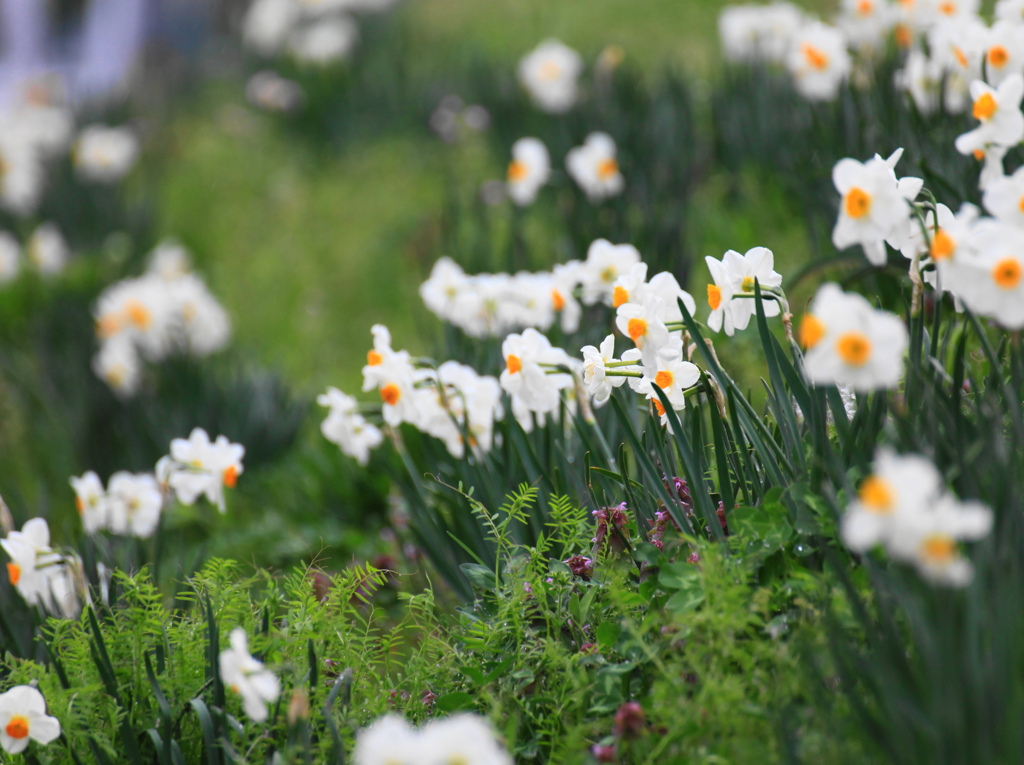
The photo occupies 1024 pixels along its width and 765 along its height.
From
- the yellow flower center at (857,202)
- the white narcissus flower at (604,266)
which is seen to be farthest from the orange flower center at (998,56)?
the yellow flower center at (857,202)

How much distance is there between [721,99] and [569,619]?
115 inches

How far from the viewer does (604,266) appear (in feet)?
7.23

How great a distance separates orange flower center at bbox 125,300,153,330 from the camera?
11.8 feet

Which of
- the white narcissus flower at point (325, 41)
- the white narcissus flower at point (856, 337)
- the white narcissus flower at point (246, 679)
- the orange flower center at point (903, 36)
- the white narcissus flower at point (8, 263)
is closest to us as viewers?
the white narcissus flower at point (856, 337)

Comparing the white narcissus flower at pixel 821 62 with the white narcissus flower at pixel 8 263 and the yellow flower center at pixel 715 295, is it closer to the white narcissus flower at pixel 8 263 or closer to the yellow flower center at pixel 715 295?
the yellow flower center at pixel 715 295

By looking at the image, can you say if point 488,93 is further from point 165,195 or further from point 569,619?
point 569,619

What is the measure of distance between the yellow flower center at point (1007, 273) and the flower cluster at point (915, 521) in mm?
349

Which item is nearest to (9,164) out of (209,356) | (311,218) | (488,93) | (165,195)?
(165,195)

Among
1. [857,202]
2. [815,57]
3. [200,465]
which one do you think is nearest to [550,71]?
[815,57]

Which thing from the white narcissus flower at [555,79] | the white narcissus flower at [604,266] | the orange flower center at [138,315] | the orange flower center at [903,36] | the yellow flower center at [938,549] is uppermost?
the white narcissus flower at [555,79]

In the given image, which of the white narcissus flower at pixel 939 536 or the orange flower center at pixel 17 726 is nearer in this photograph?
the white narcissus flower at pixel 939 536

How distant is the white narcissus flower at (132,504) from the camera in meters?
2.23

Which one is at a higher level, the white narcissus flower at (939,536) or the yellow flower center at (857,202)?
the yellow flower center at (857,202)

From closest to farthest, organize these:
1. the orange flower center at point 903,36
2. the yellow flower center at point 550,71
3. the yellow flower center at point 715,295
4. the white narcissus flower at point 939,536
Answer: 1. the white narcissus flower at point 939,536
2. the yellow flower center at point 715,295
3. the orange flower center at point 903,36
4. the yellow flower center at point 550,71
